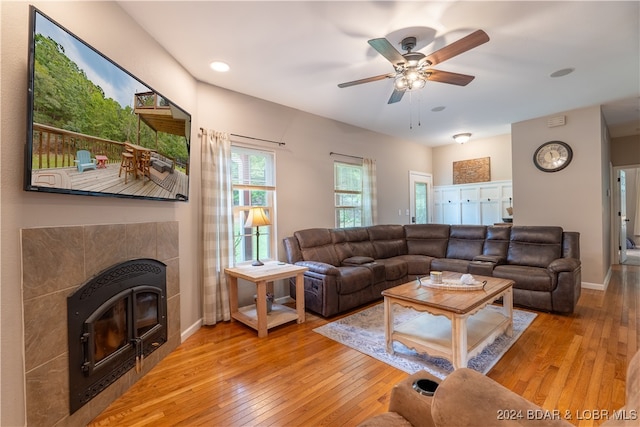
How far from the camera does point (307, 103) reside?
3963 millimetres

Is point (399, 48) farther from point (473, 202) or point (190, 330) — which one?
point (473, 202)

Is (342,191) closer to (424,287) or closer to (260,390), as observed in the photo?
(424,287)

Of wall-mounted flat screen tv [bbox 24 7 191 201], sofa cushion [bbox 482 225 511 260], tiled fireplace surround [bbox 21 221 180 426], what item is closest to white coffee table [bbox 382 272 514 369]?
sofa cushion [bbox 482 225 511 260]

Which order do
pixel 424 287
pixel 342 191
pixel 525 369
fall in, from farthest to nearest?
pixel 342 191
pixel 424 287
pixel 525 369

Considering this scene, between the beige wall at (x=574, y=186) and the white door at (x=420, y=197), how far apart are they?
197cm

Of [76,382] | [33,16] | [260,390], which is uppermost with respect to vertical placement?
[33,16]

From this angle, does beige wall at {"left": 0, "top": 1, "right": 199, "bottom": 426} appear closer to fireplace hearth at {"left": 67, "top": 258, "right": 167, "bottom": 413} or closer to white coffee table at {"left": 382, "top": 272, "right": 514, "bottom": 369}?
fireplace hearth at {"left": 67, "top": 258, "right": 167, "bottom": 413}

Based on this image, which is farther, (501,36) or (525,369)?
(501,36)

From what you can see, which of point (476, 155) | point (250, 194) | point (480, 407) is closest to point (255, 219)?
point (250, 194)

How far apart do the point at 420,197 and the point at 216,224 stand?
498 centimetres

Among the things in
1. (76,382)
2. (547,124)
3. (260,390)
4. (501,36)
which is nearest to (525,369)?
(260,390)

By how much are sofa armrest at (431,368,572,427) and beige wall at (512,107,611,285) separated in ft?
16.2

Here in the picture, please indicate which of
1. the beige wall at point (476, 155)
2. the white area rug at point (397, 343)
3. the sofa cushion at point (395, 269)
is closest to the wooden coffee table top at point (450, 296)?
the white area rug at point (397, 343)

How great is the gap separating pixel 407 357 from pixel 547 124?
14.9ft
